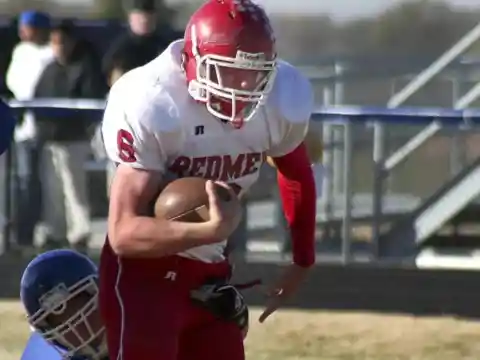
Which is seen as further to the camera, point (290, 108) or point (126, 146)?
point (290, 108)

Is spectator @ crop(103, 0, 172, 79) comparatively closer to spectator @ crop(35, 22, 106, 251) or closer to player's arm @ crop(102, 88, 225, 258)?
spectator @ crop(35, 22, 106, 251)

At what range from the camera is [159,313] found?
385 cm

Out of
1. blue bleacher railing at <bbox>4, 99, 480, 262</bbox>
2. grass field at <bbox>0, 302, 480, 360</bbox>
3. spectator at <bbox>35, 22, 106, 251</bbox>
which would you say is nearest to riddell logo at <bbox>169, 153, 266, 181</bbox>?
grass field at <bbox>0, 302, 480, 360</bbox>

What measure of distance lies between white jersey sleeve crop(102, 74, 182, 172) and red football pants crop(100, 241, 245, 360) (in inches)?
11.6

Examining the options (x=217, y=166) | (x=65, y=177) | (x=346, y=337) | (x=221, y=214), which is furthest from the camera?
(x=65, y=177)

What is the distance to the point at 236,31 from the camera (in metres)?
3.74

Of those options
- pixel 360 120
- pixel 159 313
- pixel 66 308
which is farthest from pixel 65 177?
pixel 159 313

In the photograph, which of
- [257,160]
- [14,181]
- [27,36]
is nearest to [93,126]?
[14,181]

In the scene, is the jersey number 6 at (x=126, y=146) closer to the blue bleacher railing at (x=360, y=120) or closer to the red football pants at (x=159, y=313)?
the red football pants at (x=159, y=313)

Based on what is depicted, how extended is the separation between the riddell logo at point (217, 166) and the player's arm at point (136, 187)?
0.28ft

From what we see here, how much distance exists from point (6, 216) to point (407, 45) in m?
23.2

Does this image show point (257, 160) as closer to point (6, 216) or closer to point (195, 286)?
point (195, 286)

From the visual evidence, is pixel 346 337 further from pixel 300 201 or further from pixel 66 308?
pixel 66 308

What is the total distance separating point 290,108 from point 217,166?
0.29 m
